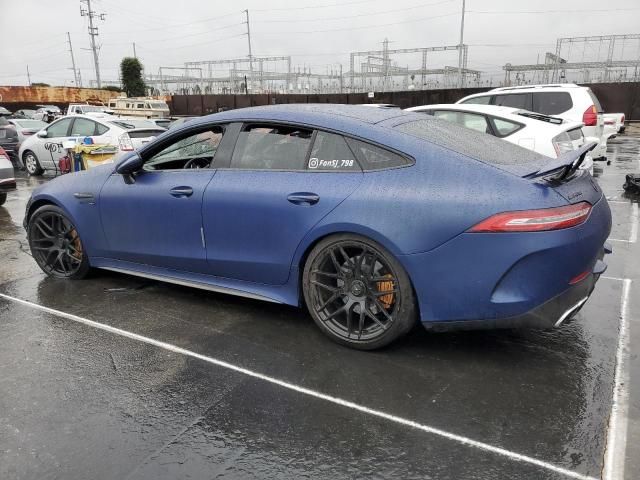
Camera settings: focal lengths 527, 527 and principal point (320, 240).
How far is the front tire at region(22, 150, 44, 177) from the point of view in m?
13.1

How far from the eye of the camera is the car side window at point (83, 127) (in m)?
12.2

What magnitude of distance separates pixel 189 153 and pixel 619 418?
357 centimetres

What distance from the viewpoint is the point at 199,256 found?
3939 millimetres

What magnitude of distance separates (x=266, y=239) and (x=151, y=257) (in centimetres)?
122

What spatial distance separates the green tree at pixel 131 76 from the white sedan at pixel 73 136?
45947 mm

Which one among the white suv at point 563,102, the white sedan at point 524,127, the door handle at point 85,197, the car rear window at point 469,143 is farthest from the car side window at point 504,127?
the door handle at point 85,197

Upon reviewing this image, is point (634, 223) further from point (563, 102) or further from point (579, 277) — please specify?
point (579, 277)

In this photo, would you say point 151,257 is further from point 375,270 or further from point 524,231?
point 524,231

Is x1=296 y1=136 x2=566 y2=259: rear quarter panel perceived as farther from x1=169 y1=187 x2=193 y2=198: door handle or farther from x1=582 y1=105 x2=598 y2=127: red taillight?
x1=582 y1=105 x2=598 y2=127: red taillight

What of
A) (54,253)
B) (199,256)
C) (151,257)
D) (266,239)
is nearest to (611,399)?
(266,239)

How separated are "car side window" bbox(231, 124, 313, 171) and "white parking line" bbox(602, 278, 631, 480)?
7.47ft

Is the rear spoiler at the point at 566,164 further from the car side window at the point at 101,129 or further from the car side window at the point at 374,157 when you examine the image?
the car side window at the point at 101,129

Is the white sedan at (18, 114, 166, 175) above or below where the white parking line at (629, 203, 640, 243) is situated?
above

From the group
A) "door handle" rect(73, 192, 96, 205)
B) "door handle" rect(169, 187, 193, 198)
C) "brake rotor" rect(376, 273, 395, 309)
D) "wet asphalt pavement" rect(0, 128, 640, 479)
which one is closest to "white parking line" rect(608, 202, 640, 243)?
"wet asphalt pavement" rect(0, 128, 640, 479)
